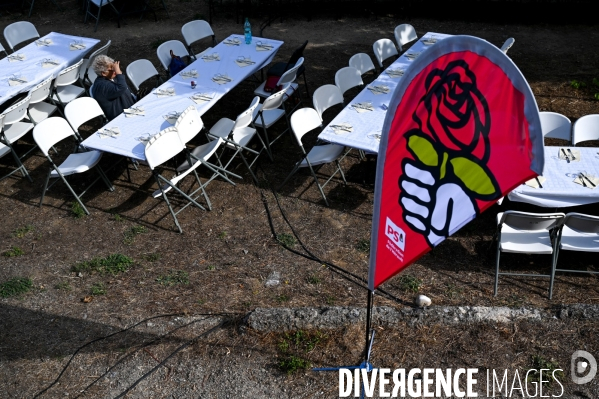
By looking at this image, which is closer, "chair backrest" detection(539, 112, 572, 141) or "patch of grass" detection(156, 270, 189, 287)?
"patch of grass" detection(156, 270, 189, 287)

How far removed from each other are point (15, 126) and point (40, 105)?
0.69 m

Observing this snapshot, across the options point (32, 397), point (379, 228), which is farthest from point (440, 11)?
point (32, 397)

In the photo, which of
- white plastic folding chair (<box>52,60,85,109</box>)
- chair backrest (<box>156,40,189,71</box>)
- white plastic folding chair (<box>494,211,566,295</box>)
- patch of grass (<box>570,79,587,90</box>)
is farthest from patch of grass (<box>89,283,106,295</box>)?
patch of grass (<box>570,79,587,90</box>)

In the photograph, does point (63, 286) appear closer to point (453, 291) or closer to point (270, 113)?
point (270, 113)

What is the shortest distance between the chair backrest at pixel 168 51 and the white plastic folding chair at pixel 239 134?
1956mm

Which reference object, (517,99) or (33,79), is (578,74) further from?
(33,79)

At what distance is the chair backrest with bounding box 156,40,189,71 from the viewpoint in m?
9.64

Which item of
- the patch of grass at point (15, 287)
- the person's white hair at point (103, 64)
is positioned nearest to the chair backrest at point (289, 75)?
the person's white hair at point (103, 64)

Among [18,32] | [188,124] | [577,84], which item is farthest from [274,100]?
[18,32]

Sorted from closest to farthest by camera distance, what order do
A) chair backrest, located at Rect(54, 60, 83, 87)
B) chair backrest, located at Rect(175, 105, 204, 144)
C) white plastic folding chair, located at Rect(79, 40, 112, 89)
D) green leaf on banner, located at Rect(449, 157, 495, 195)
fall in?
1. green leaf on banner, located at Rect(449, 157, 495, 195)
2. chair backrest, located at Rect(175, 105, 204, 144)
3. chair backrest, located at Rect(54, 60, 83, 87)
4. white plastic folding chair, located at Rect(79, 40, 112, 89)

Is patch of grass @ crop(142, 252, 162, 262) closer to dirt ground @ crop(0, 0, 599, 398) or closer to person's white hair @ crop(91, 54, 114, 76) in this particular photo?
dirt ground @ crop(0, 0, 599, 398)

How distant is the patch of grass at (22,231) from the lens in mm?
7331

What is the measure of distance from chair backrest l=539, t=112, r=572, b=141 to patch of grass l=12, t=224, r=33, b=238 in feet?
20.2

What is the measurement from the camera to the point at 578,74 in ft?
33.8
